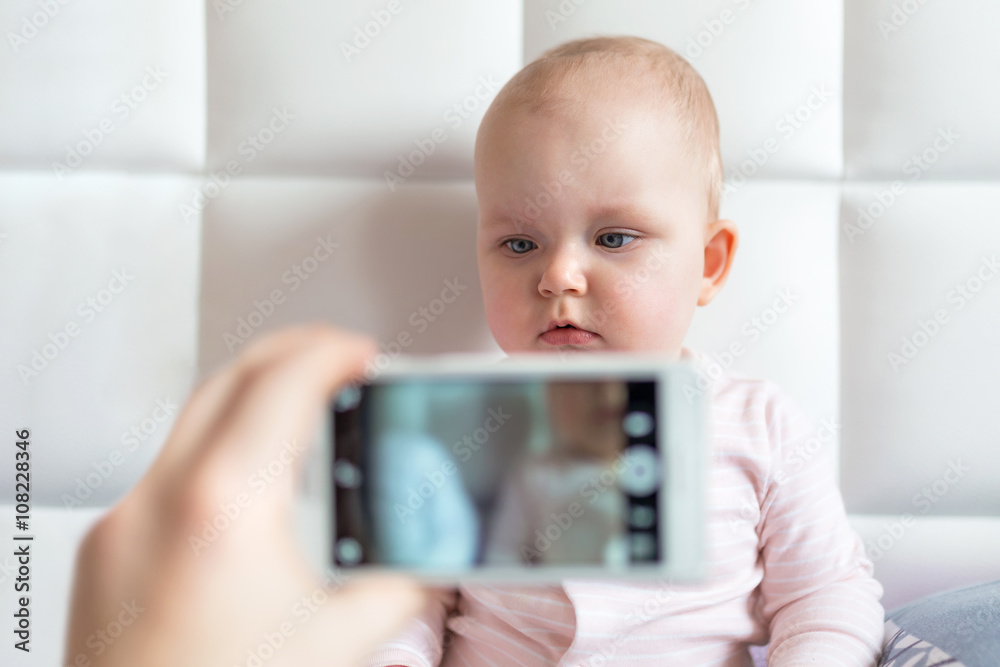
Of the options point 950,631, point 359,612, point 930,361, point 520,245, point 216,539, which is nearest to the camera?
point 216,539

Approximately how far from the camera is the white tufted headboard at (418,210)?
1019 mm

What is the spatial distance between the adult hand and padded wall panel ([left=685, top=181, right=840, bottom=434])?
2.08 ft

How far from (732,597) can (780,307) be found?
40 cm

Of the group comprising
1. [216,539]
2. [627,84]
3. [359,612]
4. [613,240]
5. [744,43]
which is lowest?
[359,612]

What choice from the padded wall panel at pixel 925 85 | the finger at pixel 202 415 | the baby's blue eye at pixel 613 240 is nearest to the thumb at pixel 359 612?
the finger at pixel 202 415

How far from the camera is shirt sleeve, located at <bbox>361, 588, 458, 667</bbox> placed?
2.72 feet

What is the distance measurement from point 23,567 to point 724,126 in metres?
1.16

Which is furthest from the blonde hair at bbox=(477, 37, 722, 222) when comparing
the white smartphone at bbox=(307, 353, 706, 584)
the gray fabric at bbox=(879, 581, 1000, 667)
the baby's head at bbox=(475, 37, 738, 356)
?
the gray fabric at bbox=(879, 581, 1000, 667)

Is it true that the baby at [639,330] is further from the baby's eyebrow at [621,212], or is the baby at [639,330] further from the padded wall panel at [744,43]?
the padded wall panel at [744,43]

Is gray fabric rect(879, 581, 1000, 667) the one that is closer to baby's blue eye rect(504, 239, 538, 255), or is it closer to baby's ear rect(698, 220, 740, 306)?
baby's ear rect(698, 220, 740, 306)

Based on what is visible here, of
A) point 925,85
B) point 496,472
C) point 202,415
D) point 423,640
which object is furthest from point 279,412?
point 925,85

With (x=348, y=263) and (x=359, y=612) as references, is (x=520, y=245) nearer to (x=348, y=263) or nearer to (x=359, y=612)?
(x=348, y=263)

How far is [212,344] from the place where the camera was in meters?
1.05

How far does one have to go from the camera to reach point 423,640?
88 centimetres
